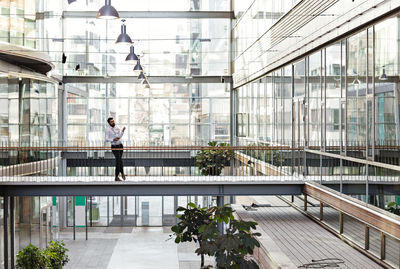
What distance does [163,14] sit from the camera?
105 ft

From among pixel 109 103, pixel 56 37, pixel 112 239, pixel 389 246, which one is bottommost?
pixel 112 239

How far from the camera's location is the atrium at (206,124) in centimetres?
1173

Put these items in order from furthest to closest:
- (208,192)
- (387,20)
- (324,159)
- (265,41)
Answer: (265,41), (208,192), (324,159), (387,20)

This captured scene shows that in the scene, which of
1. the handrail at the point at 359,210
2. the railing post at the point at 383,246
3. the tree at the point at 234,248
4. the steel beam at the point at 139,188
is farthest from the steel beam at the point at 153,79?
the railing post at the point at 383,246

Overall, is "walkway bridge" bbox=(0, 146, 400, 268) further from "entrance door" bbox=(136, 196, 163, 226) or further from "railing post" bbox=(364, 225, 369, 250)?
"entrance door" bbox=(136, 196, 163, 226)

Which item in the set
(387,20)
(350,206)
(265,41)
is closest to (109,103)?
(265,41)

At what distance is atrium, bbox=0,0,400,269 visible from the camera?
38.5ft

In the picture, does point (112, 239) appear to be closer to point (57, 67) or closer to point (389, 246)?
point (57, 67)

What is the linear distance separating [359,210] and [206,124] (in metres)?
20.3

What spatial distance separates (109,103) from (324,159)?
1883 centimetres

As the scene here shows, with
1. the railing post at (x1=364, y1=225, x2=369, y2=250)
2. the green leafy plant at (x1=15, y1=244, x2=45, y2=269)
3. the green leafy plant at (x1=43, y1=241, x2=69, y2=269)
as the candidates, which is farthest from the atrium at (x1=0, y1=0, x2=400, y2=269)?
the green leafy plant at (x1=43, y1=241, x2=69, y2=269)

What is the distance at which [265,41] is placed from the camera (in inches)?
830

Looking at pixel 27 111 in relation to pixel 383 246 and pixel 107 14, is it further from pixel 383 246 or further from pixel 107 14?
pixel 383 246

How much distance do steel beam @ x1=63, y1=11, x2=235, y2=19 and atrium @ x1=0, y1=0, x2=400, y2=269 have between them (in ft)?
0.27
